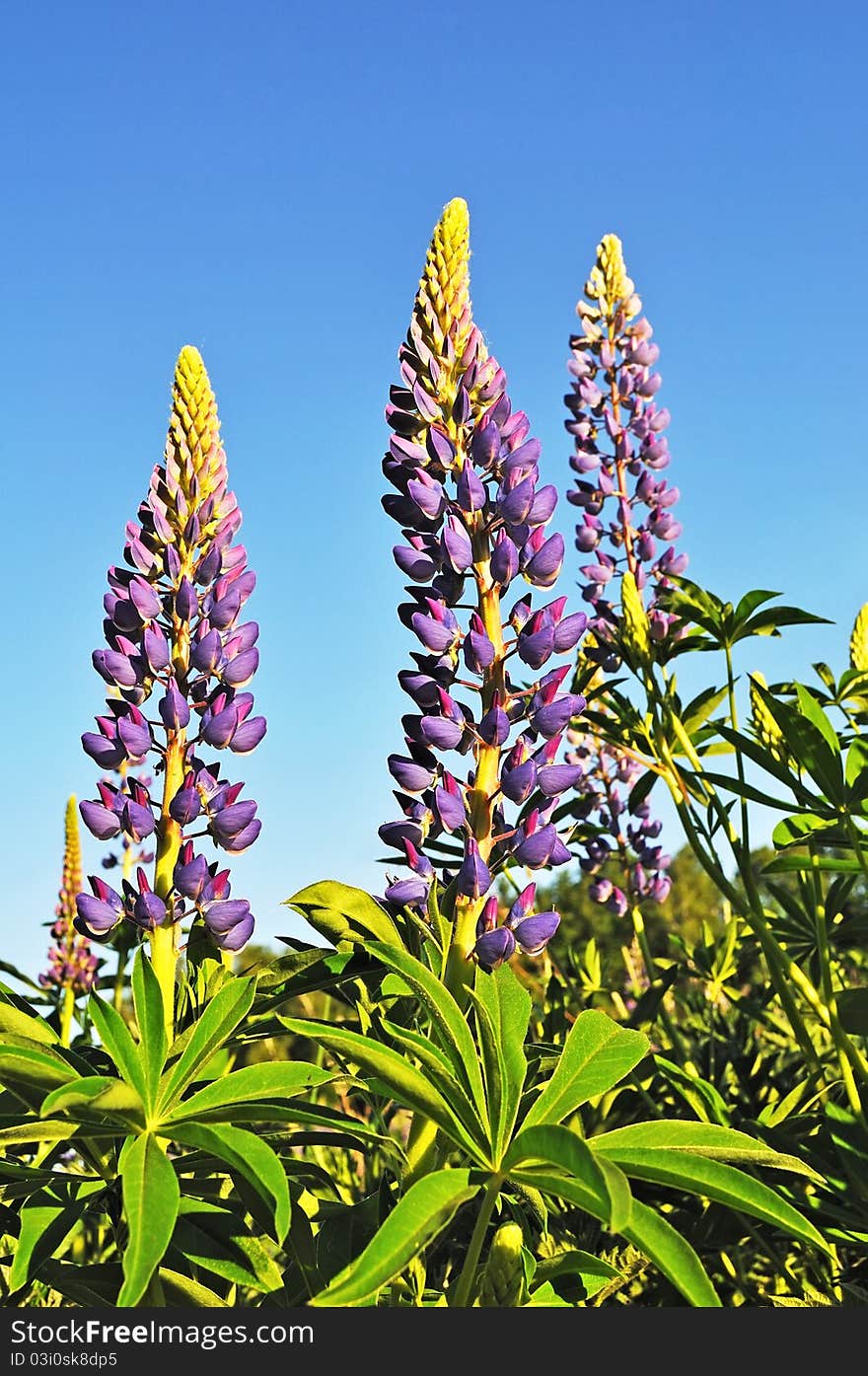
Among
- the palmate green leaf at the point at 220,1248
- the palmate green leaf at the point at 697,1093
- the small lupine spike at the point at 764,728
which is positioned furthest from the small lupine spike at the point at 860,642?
the palmate green leaf at the point at 220,1248

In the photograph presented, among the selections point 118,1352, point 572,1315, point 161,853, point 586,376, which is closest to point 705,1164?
point 572,1315

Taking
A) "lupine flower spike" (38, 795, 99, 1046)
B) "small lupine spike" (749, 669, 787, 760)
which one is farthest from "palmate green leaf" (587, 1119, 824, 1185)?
"lupine flower spike" (38, 795, 99, 1046)

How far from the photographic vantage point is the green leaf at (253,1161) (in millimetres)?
1462

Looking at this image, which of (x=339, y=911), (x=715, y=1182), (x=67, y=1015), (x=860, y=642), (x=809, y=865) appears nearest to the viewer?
(x=715, y=1182)

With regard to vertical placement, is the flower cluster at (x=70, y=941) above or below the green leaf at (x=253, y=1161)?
above

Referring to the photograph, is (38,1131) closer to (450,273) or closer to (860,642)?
(450,273)

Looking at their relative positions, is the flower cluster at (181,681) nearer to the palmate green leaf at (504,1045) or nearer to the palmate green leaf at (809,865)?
the palmate green leaf at (504,1045)

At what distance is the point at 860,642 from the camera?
3557 mm

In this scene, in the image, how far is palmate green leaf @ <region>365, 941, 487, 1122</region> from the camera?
1789 mm

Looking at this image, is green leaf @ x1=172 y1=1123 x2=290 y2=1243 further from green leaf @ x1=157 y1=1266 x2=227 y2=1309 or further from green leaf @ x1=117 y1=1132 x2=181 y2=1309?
green leaf @ x1=157 y1=1266 x2=227 y2=1309

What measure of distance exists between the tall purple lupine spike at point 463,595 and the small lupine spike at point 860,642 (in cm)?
145

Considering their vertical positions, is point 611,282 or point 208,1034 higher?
point 611,282

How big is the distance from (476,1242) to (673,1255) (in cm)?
32

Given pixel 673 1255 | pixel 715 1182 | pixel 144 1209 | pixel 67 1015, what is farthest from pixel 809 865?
pixel 67 1015
